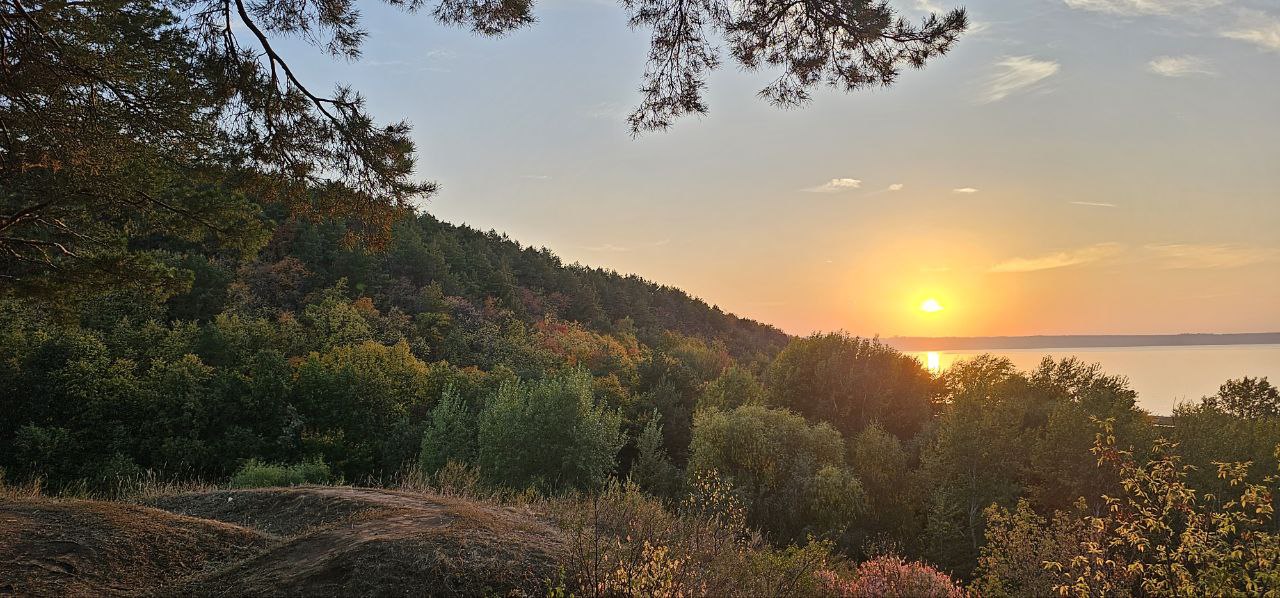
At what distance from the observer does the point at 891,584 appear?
6906 millimetres

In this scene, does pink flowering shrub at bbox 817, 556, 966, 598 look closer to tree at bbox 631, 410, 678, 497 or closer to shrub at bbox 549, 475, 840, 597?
shrub at bbox 549, 475, 840, 597

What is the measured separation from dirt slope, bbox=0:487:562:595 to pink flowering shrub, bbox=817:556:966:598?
308 centimetres

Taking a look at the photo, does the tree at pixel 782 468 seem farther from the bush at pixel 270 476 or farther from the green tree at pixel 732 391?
the bush at pixel 270 476

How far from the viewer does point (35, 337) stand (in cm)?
2127

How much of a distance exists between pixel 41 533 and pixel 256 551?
254cm

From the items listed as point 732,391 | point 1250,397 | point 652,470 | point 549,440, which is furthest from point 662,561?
point 1250,397

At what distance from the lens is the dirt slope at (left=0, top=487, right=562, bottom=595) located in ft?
21.2

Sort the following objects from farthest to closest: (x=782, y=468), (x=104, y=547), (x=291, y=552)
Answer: (x=782, y=468) → (x=104, y=547) → (x=291, y=552)

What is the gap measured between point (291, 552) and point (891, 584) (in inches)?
262

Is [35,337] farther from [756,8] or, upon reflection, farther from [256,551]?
[756,8]

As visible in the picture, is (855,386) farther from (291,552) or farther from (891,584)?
(291,552)

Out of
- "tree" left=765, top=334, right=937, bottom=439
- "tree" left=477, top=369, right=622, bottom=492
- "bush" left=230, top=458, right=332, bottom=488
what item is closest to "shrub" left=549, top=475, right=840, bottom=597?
"tree" left=477, top=369, right=622, bottom=492

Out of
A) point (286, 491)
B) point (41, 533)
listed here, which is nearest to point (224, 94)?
point (41, 533)

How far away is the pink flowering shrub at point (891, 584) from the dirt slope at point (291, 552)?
3.08 meters
